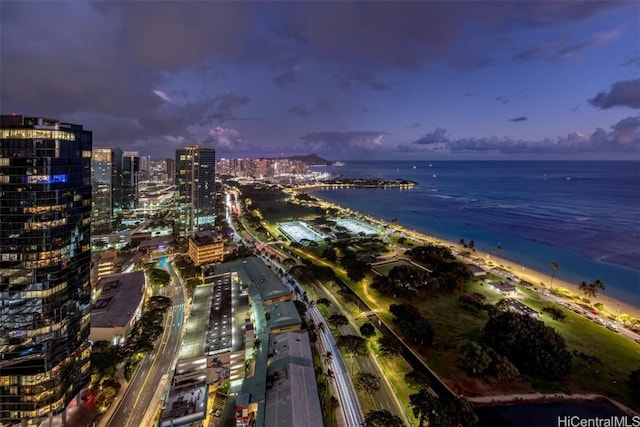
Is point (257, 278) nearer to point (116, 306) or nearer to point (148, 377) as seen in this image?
point (116, 306)

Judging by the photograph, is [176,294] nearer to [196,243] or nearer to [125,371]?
[196,243]

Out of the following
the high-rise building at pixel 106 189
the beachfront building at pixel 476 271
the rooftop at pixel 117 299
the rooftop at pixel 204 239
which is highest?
the high-rise building at pixel 106 189

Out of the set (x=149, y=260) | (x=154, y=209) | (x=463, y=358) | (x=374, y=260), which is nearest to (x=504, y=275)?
(x=374, y=260)

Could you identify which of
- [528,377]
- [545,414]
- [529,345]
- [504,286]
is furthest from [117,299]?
[504,286]

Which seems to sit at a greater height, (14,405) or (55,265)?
(55,265)

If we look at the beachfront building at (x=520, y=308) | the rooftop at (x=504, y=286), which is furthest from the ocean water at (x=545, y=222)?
the beachfront building at (x=520, y=308)

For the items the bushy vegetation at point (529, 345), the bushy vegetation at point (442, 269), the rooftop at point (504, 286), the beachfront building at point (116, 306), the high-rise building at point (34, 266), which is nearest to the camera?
the high-rise building at point (34, 266)

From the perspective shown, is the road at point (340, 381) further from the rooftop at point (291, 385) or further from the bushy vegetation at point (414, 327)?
the bushy vegetation at point (414, 327)
